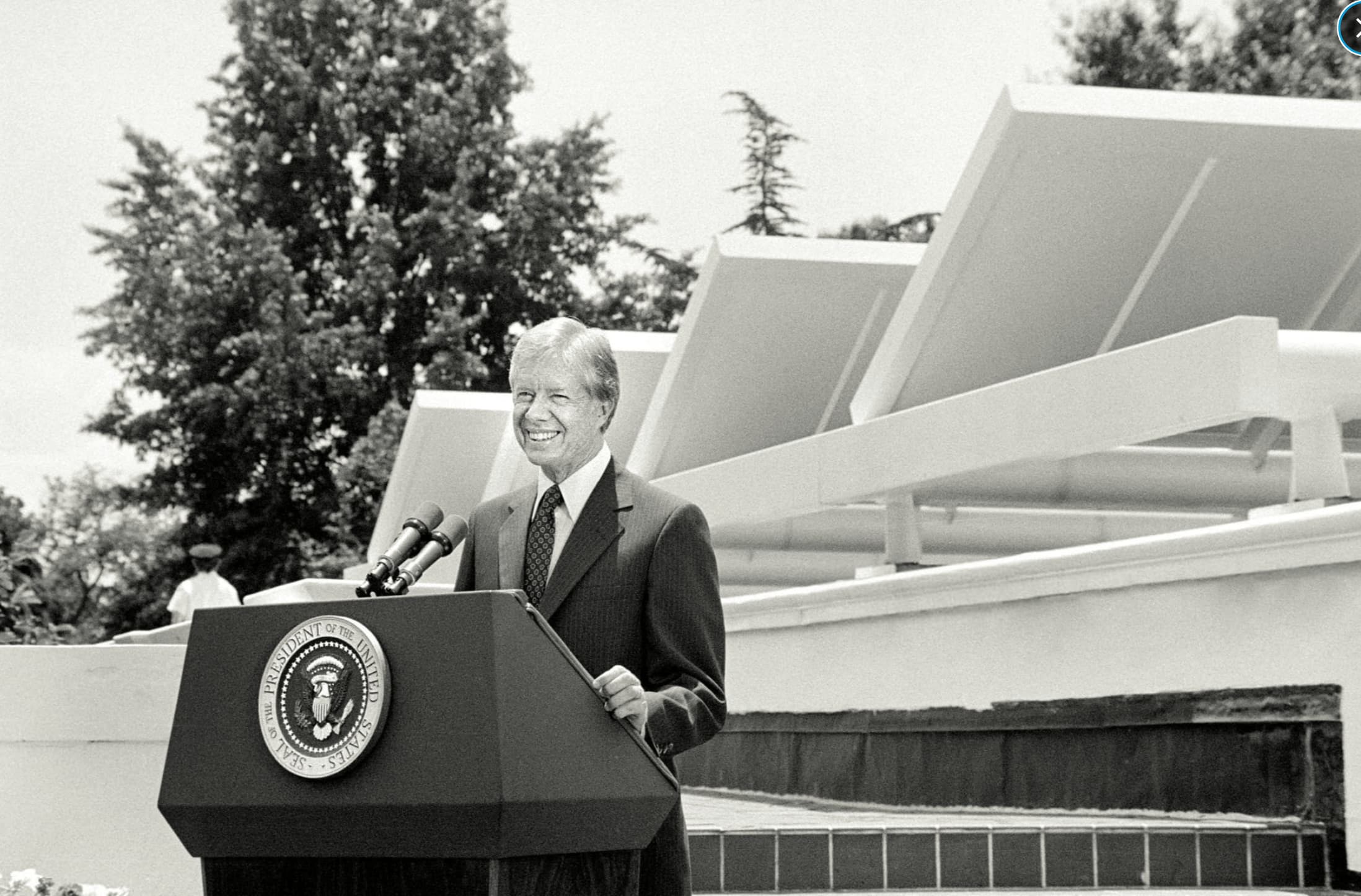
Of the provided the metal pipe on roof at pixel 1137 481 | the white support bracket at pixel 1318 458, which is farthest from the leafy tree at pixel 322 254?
the white support bracket at pixel 1318 458

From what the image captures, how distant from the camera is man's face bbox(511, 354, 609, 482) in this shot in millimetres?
2584

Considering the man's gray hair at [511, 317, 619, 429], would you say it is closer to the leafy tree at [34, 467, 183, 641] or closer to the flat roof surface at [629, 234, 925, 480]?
the flat roof surface at [629, 234, 925, 480]

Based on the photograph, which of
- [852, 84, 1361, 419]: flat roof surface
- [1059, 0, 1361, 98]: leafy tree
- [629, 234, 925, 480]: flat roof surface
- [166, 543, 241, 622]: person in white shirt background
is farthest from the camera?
[1059, 0, 1361, 98]: leafy tree

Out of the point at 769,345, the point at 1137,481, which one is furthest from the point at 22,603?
the point at 1137,481

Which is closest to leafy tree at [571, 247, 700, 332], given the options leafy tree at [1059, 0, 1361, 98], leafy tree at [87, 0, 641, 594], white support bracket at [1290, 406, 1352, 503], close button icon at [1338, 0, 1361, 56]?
leafy tree at [87, 0, 641, 594]

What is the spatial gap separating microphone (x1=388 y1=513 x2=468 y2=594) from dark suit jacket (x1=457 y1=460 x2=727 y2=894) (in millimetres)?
78

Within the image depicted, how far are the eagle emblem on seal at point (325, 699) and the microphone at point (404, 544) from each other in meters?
0.18

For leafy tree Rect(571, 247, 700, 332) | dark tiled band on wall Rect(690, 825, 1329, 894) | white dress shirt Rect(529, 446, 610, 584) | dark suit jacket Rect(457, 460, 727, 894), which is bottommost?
dark tiled band on wall Rect(690, 825, 1329, 894)

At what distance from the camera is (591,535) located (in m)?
2.65

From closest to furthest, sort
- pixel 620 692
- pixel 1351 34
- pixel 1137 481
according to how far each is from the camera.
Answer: pixel 620 692 < pixel 1137 481 < pixel 1351 34

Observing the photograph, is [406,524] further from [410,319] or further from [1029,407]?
[410,319]

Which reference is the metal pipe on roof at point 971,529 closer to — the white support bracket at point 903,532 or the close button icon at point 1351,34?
the white support bracket at point 903,532

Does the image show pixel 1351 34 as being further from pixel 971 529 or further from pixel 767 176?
pixel 767 176

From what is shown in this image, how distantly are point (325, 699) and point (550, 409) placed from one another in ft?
1.80
